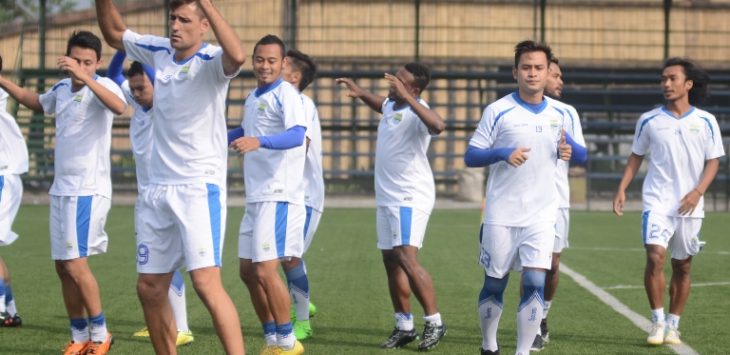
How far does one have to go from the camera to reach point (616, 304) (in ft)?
36.9

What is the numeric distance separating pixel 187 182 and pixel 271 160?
195 centimetres

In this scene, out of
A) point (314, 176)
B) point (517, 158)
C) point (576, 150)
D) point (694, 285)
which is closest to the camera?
point (517, 158)

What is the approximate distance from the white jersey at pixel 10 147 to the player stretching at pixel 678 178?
4903 mm

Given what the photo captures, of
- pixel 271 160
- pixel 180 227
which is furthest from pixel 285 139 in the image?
pixel 271 160

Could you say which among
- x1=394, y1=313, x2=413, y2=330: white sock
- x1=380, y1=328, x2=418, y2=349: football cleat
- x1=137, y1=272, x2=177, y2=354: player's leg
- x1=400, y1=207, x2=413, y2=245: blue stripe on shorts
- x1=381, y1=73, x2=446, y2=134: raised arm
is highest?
x1=381, y1=73, x2=446, y2=134: raised arm

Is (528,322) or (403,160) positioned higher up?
(403,160)

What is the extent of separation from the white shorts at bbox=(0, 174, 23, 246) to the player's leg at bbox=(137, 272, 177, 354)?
3558 millimetres

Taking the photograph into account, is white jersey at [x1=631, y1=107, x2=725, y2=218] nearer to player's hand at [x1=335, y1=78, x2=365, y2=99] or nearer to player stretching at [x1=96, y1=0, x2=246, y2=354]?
player's hand at [x1=335, y1=78, x2=365, y2=99]

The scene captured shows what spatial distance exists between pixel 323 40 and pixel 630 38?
7863mm

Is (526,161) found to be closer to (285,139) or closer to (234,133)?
(285,139)

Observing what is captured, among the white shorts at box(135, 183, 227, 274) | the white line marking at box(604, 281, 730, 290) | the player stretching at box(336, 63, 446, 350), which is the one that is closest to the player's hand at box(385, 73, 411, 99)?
the player stretching at box(336, 63, 446, 350)

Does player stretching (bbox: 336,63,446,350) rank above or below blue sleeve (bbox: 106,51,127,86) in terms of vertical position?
below

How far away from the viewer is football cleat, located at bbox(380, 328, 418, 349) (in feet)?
29.6

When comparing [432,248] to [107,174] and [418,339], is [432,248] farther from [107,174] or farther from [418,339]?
[107,174]
